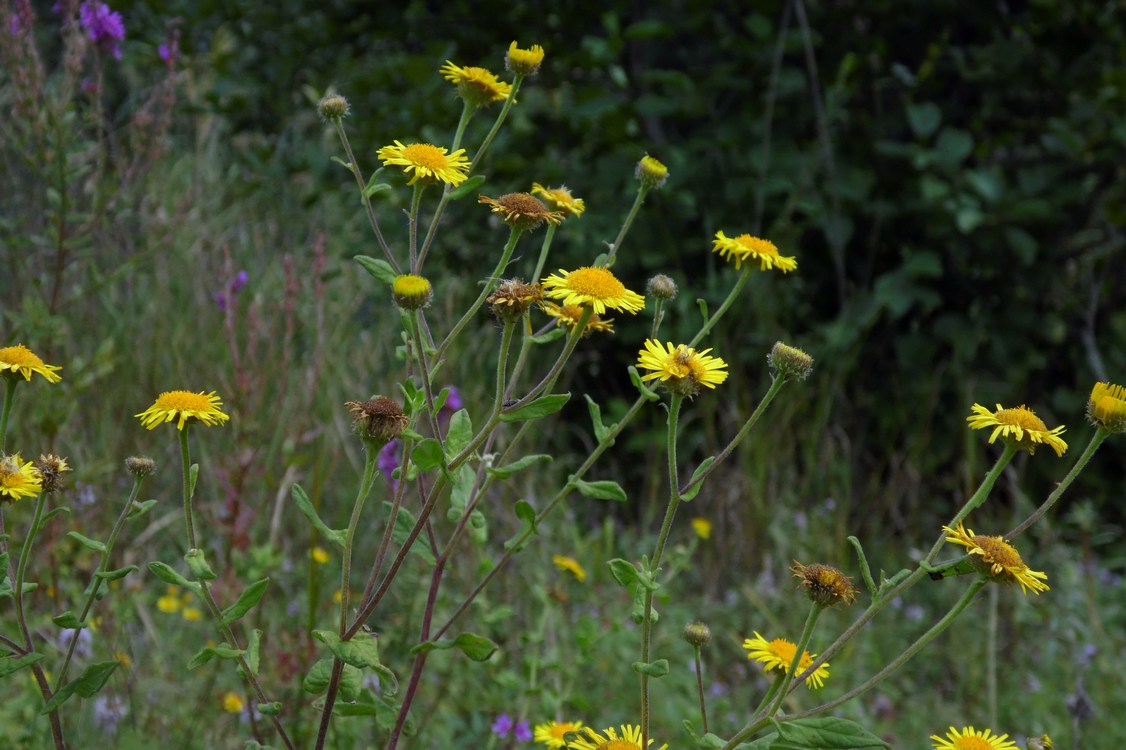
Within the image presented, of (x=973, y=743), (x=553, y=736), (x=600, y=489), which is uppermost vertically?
(x=600, y=489)

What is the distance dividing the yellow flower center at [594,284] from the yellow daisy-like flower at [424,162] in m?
0.19

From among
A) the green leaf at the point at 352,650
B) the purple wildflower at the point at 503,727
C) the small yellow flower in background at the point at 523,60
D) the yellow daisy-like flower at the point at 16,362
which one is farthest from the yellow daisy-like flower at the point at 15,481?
the purple wildflower at the point at 503,727

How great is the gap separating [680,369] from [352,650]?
1.43 feet

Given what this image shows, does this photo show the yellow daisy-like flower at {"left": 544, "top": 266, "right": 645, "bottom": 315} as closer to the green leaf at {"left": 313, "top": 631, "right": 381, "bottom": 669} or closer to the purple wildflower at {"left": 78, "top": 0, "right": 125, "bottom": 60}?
the green leaf at {"left": 313, "top": 631, "right": 381, "bottom": 669}

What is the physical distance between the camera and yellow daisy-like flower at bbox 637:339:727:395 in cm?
117

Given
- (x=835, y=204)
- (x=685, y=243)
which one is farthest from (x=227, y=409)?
(x=835, y=204)

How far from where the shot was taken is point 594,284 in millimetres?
1188

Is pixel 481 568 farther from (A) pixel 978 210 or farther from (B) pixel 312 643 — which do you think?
(A) pixel 978 210

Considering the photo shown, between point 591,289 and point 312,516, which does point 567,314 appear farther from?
point 312,516

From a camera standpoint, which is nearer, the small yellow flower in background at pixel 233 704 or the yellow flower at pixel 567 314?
the yellow flower at pixel 567 314

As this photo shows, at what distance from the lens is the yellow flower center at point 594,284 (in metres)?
1.18

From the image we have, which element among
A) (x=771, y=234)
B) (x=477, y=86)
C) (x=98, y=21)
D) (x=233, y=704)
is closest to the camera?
(x=477, y=86)

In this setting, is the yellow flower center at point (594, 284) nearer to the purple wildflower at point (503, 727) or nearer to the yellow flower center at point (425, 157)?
the yellow flower center at point (425, 157)

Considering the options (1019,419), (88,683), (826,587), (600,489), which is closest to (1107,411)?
(1019,419)
